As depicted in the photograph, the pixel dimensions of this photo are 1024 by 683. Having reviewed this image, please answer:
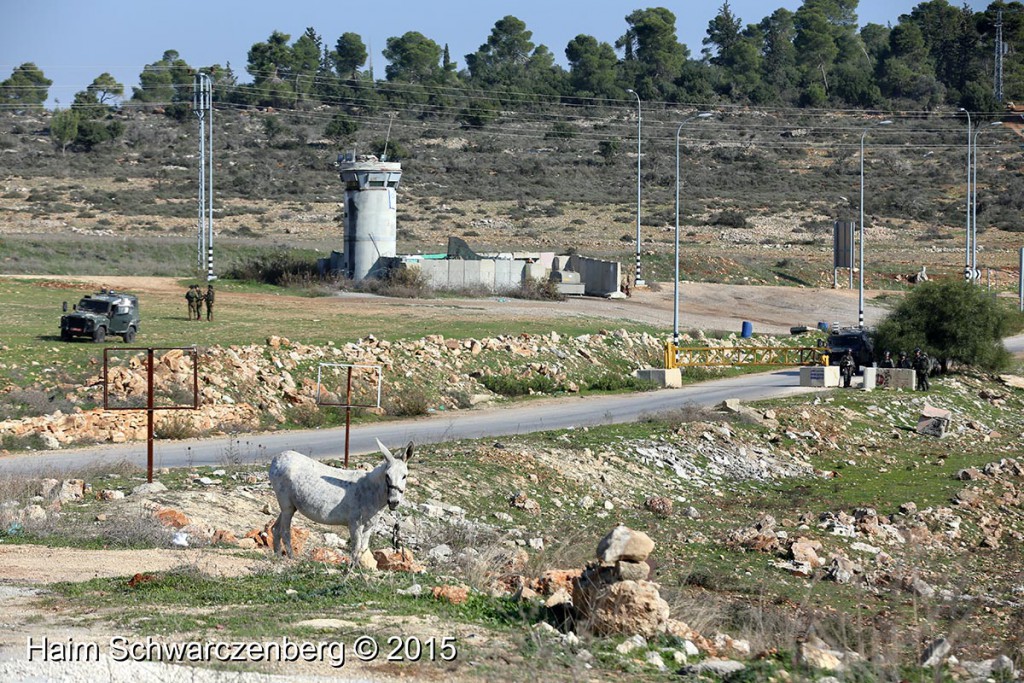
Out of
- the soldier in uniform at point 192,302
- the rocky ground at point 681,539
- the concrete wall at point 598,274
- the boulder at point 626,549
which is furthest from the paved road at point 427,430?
the concrete wall at point 598,274

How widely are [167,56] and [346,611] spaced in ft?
567

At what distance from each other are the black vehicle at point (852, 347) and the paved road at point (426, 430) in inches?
64.9

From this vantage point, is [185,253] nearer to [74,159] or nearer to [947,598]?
[74,159]

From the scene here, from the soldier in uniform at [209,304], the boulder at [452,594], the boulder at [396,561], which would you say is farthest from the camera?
the soldier in uniform at [209,304]

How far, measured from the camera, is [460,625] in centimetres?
1219

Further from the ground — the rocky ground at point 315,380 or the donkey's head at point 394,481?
the donkey's head at point 394,481

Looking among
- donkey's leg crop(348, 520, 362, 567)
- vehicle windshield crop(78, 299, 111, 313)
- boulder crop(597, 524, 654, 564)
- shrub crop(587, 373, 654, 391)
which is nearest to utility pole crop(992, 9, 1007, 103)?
shrub crop(587, 373, 654, 391)

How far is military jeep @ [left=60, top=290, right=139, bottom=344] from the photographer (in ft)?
118

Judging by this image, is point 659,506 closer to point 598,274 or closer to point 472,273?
point 472,273

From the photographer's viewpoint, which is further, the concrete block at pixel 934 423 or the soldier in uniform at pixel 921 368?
the soldier in uniform at pixel 921 368

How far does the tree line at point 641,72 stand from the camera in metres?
141

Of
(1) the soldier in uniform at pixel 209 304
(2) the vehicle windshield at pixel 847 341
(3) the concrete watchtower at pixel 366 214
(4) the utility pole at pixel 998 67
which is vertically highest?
(4) the utility pole at pixel 998 67

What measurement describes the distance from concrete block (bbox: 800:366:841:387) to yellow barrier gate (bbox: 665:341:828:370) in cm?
70

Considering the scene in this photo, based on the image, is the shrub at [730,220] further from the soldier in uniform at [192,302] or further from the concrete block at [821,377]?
the soldier in uniform at [192,302]
